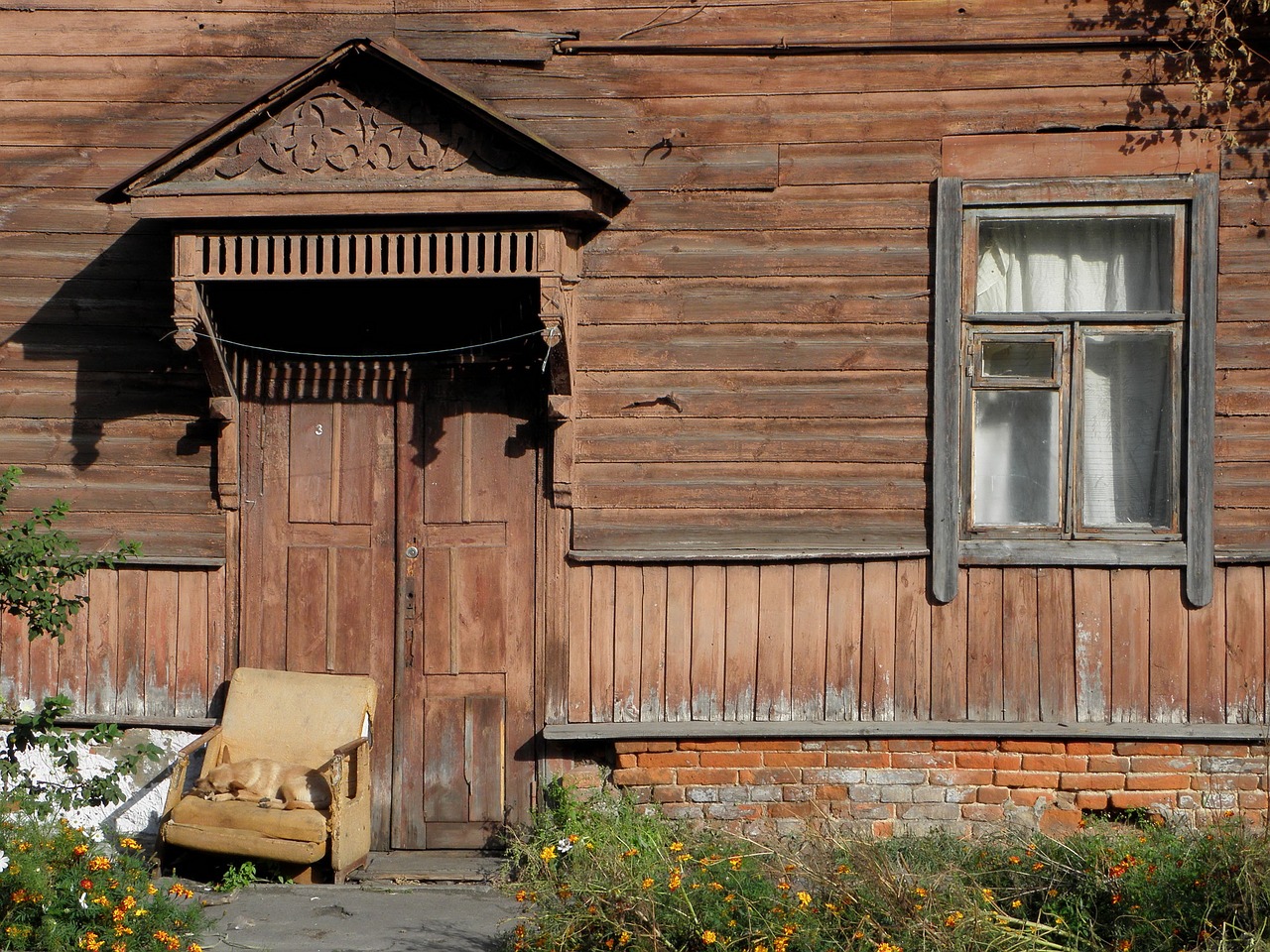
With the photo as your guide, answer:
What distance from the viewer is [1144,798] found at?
623 centimetres

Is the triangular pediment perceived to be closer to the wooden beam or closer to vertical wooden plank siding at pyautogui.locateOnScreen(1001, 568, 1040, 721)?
the wooden beam

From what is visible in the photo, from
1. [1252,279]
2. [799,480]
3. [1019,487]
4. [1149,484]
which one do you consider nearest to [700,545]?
[799,480]

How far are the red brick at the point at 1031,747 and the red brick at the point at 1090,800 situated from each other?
0.24 meters

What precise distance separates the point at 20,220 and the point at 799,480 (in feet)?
13.6

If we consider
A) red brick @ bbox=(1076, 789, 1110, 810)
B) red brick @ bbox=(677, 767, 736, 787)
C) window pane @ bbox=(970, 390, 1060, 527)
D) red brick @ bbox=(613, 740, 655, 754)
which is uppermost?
window pane @ bbox=(970, 390, 1060, 527)

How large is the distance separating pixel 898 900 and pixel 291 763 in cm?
322

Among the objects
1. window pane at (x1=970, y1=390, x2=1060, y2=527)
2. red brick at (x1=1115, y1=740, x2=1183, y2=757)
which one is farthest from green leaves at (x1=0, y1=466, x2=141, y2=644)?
red brick at (x1=1115, y1=740, x2=1183, y2=757)

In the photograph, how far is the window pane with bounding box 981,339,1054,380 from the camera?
6367 mm

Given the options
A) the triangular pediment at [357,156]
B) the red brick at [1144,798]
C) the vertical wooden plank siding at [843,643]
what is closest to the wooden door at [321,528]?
the triangular pediment at [357,156]

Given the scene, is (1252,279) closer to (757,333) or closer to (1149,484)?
(1149,484)

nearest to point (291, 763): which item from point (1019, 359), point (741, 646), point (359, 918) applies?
point (359, 918)

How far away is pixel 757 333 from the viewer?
20.8ft

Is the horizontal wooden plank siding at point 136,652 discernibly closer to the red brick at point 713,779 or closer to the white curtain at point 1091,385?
the red brick at point 713,779

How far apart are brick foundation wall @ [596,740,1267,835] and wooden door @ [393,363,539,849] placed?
2.18 feet
